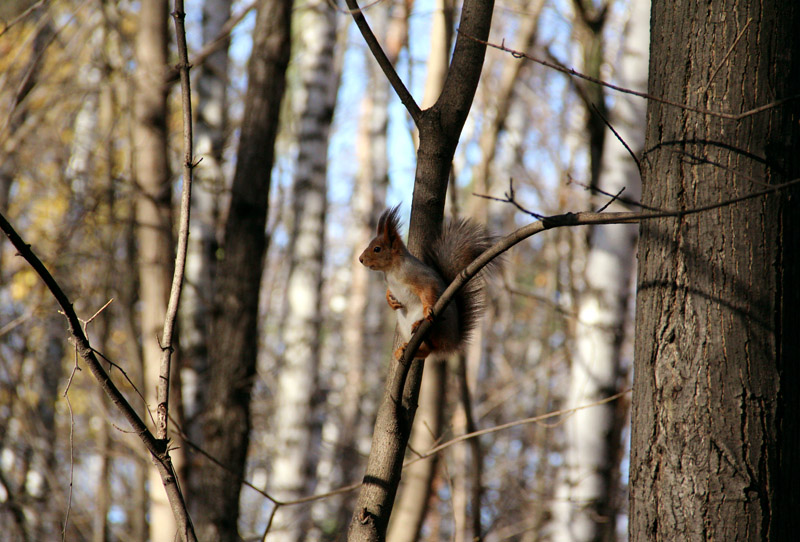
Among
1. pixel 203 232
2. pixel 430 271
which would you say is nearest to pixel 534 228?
pixel 430 271

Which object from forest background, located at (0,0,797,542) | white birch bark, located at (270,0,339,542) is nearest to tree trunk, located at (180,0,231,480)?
forest background, located at (0,0,797,542)

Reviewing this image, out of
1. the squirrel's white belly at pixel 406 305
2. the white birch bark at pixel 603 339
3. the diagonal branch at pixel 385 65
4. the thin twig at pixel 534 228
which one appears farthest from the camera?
the white birch bark at pixel 603 339

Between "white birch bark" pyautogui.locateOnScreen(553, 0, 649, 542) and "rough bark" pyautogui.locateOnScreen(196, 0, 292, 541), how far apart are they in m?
1.69

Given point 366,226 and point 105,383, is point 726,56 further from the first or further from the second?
point 366,226

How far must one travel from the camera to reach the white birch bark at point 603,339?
3523 mm

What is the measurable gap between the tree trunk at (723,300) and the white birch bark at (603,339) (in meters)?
2.08

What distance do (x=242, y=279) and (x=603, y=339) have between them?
75.2 inches

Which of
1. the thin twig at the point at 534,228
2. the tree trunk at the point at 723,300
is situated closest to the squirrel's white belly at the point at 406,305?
the thin twig at the point at 534,228

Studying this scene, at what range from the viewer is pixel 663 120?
149 centimetres

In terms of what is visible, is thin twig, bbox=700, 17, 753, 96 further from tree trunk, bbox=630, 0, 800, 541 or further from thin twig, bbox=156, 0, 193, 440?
thin twig, bbox=156, 0, 193, 440

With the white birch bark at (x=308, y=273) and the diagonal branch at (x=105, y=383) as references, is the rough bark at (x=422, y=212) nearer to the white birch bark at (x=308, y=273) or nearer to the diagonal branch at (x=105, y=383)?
the diagonal branch at (x=105, y=383)

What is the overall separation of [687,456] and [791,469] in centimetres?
20

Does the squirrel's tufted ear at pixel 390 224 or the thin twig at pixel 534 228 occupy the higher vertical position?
the squirrel's tufted ear at pixel 390 224

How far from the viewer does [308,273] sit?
5.62m
